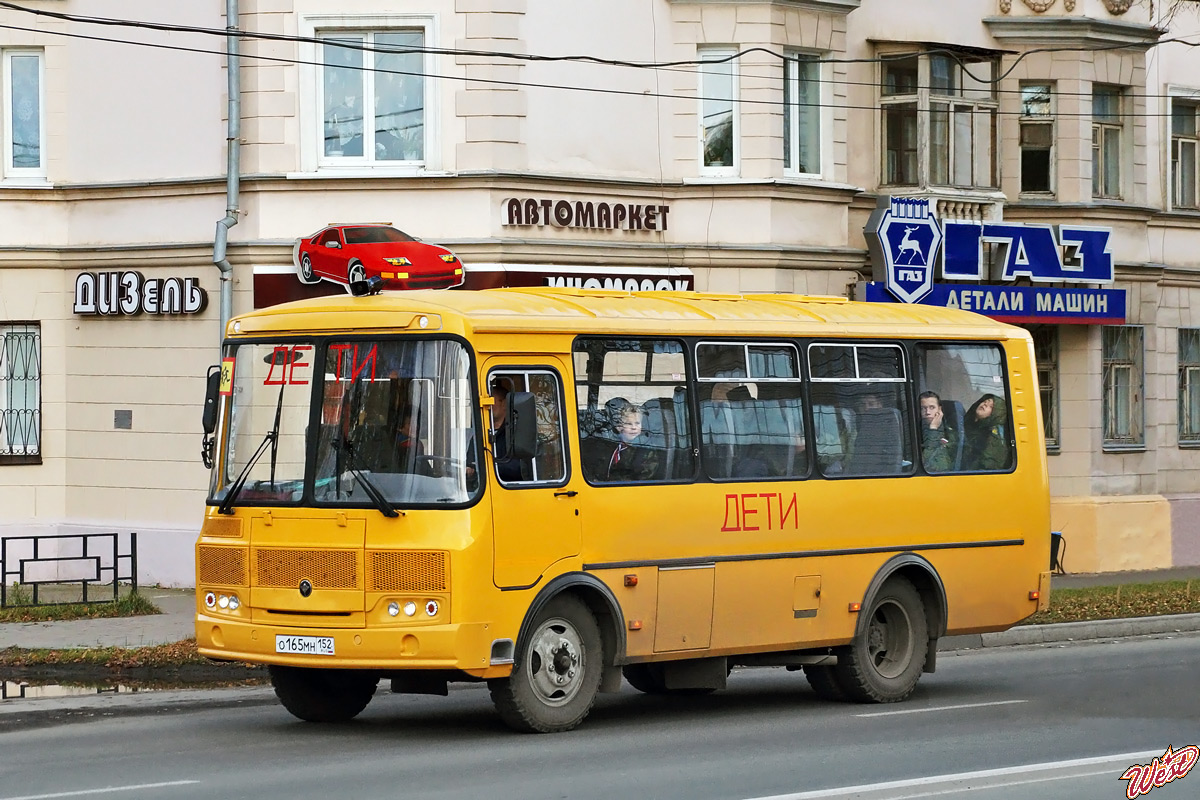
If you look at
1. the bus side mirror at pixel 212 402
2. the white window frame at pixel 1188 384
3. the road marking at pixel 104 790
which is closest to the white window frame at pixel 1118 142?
the white window frame at pixel 1188 384

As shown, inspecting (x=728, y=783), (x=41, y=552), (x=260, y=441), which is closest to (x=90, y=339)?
(x=41, y=552)

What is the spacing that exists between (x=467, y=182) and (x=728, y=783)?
1308cm

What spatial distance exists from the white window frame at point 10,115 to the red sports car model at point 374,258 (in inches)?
155

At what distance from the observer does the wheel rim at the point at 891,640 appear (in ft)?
46.6

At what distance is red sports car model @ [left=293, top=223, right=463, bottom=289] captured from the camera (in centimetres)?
2162

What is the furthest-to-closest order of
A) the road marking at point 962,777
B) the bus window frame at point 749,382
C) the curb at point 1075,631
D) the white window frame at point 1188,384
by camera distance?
1. the white window frame at point 1188,384
2. the curb at point 1075,631
3. the bus window frame at point 749,382
4. the road marking at point 962,777

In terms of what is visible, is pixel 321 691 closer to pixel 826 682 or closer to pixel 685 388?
pixel 685 388

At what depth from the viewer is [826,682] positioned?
46.6 ft

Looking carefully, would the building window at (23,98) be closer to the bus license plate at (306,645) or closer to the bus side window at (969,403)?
the bus side window at (969,403)

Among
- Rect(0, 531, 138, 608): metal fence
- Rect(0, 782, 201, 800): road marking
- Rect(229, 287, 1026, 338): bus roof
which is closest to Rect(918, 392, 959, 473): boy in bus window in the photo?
Rect(229, 287, 1026, 338): bus roof

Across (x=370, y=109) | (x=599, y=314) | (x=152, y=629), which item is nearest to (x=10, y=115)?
(x=370, y=109)

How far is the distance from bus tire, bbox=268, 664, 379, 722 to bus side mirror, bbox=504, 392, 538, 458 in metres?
1.95

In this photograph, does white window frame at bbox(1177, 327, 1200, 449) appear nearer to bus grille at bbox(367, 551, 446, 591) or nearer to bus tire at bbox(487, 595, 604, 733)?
bus tire at bbox(487, 595, 604, 733)

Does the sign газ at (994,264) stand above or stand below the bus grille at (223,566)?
above
